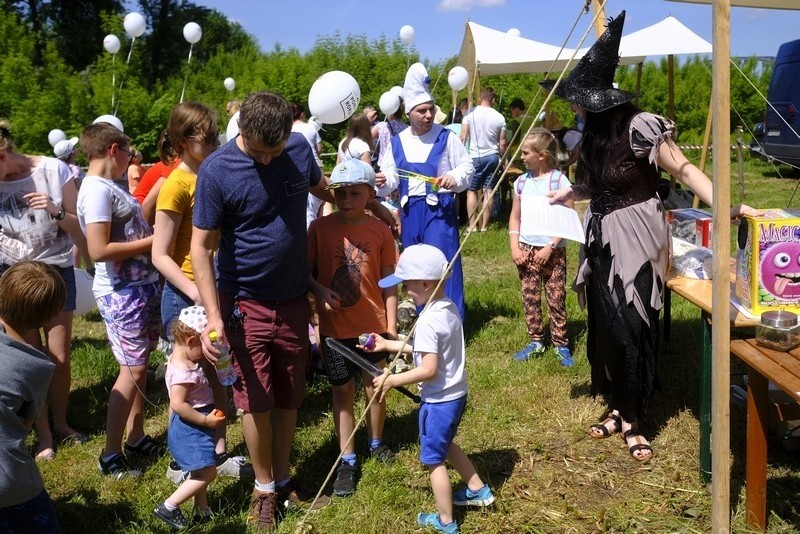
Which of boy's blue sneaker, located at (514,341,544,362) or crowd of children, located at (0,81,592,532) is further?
boy's blue sneaker, located at (514,341,544,362)

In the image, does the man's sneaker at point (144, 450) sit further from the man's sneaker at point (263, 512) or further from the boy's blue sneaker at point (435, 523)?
→ the boy's blue sneaker at point (435, 523)

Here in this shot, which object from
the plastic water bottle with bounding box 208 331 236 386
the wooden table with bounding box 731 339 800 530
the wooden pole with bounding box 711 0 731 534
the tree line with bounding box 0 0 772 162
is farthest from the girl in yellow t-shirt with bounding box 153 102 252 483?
the tree line with bounding box 0 0 772 162

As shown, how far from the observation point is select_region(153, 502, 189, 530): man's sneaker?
305cm

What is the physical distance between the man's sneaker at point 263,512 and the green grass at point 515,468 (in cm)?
9

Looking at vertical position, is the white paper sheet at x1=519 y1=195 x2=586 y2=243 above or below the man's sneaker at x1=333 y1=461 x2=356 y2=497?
above

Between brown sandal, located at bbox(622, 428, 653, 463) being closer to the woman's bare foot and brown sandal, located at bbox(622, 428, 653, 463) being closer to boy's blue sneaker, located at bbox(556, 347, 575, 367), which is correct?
the woman's bare foot

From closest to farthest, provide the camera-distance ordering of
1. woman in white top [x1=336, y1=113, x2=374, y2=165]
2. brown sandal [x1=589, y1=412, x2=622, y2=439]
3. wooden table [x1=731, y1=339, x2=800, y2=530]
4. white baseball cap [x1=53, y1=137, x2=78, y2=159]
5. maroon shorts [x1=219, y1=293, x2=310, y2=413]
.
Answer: wooden table [x1=731, y1=339, x2=800, y2=530] → maroon shorts [x1=219, y1=293, x2=310, y2=413] → brown sandal [x1=589, y1=412, x2=622, y2=439] → woman in white top [x1=336, y1=113, x2=374, y2=165] → white baseball cap [x1=53, y1=137, x2=78, y2=159]

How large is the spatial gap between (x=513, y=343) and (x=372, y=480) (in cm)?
210

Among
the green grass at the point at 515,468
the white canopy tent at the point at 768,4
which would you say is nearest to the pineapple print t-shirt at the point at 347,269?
the green grass at the point at 515,468

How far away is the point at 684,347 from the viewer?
16.1 feet

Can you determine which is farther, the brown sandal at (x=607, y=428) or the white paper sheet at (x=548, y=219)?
the white paper sheet at (x=548, y=219)

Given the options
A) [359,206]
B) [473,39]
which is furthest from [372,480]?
[473,39]

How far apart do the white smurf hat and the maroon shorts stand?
7.04ft

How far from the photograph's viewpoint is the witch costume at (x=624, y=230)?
3.35 metres
